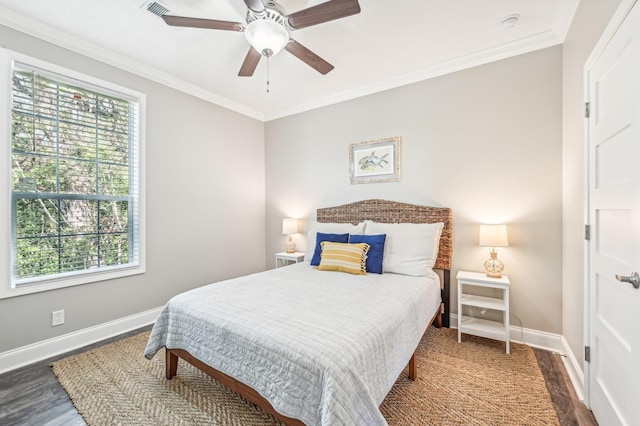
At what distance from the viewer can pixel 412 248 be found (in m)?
2.71

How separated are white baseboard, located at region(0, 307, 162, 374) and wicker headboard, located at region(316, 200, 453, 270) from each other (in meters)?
2.43

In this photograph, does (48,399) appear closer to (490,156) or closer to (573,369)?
(573,369)

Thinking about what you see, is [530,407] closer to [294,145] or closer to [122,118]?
[294,145]

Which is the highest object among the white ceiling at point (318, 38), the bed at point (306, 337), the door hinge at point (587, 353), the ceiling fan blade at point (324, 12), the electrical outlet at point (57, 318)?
the white ceiling at point (318, 38)

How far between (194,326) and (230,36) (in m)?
2.44

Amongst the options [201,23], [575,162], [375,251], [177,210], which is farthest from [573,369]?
[177,210]

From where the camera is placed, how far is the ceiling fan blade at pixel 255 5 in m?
1.66

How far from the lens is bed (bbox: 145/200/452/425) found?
120cm

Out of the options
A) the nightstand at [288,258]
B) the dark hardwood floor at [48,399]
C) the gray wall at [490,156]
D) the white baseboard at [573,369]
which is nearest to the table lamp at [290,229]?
the nightstand at [288,258]

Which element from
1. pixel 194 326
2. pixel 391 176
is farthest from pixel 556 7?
pixel 194 326

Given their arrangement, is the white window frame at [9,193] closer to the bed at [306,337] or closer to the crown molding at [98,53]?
the crown molding at [98,53]

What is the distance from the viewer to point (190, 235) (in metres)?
3.46

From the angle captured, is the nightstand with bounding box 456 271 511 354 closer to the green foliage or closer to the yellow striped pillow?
the yellow striped pillow

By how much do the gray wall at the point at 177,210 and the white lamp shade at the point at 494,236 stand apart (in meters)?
3.14
